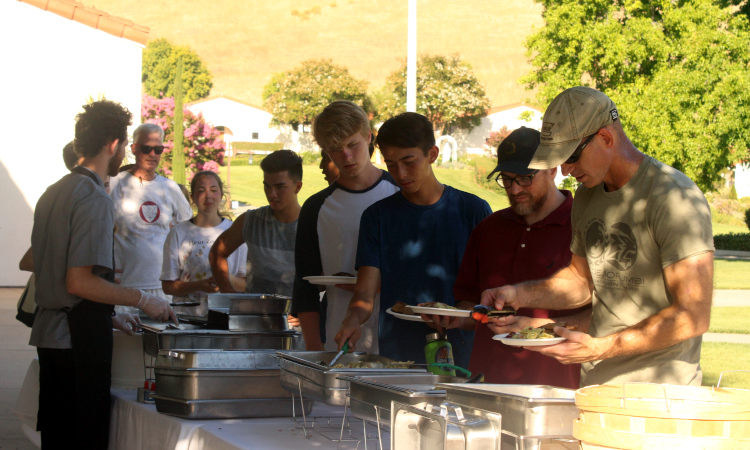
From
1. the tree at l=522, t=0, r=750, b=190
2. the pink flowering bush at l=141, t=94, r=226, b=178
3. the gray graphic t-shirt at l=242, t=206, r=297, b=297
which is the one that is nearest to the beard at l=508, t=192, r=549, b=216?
the gray graphic t-shirt at l=242, t=206, r=297, b=297

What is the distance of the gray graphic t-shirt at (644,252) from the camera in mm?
1758

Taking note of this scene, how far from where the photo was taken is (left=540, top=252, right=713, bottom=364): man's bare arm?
170 centimetres

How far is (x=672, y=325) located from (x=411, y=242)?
1.14 meters

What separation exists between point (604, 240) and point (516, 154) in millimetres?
579

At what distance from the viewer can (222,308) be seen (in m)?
3.03

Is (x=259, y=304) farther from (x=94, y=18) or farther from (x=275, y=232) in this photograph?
(x=94, y=18)

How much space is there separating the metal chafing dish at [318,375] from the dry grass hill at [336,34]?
99.5 meters

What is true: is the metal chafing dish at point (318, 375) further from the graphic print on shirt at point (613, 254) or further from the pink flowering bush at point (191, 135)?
the pink flowering bush at point (191, 135)

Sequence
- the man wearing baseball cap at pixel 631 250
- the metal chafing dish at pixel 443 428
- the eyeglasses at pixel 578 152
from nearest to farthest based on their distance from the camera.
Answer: the metal chafing dish at pixel 443 428
the man wearing baseball cap at pixel 631 250
the eyeglasses at pixel 578 152

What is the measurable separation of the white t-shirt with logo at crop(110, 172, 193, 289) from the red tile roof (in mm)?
10085

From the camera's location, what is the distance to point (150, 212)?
16.8 ft

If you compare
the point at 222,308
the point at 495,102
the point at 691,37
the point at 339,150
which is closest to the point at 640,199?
the point at 339,150

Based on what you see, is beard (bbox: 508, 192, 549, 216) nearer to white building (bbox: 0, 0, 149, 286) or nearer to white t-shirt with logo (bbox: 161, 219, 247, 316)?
white t-shirt with logo (bbox: 161, 219, 247, 316)

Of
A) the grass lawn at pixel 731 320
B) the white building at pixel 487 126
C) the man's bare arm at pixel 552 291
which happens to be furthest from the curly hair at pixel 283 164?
the white building at pixel 487 126
